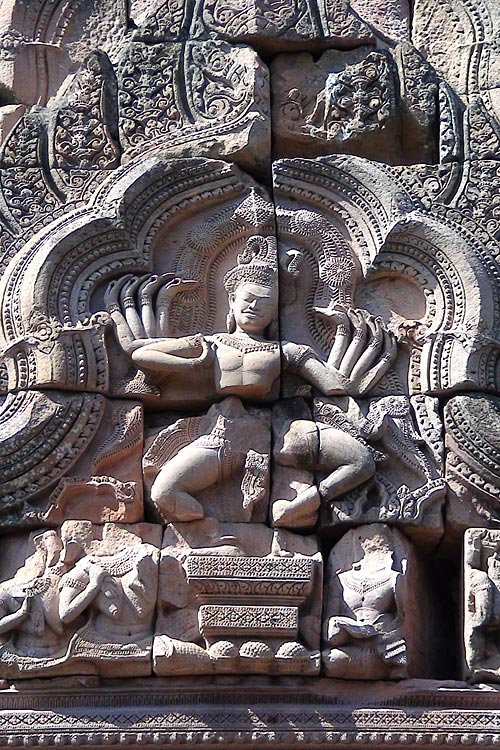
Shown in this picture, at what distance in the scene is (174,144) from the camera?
323 inches

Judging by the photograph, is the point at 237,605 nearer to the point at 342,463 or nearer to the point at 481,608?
the point at 342,463

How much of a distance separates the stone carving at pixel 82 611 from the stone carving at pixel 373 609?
2.47ft

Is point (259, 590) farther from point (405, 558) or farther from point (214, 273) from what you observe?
point (214, 273)

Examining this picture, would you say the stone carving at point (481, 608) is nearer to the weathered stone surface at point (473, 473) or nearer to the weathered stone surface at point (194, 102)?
the weathered stone surface at point (473, 473)

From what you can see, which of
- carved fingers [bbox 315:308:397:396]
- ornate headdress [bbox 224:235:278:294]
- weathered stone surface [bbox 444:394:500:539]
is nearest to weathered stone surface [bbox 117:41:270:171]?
ornate headdress [bbox 224:235:278:294]

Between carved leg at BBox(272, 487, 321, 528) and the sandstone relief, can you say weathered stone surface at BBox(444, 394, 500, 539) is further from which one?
carved leg at BBox(272, 487, 321, 528)

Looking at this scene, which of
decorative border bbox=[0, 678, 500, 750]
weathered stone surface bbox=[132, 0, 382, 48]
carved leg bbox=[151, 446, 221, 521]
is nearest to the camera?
decorative border bbox=[0, 678, 500, 750]

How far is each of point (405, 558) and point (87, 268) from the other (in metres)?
1.88

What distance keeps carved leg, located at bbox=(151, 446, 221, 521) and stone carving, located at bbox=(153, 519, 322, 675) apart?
0.10 m

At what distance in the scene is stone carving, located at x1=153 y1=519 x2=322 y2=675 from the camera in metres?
7.27

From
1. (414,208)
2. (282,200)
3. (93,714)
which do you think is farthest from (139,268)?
(93,714)

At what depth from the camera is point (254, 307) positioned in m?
7.90

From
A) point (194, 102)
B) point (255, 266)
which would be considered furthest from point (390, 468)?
point (194, 102)

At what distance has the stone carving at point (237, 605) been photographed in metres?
7.27
